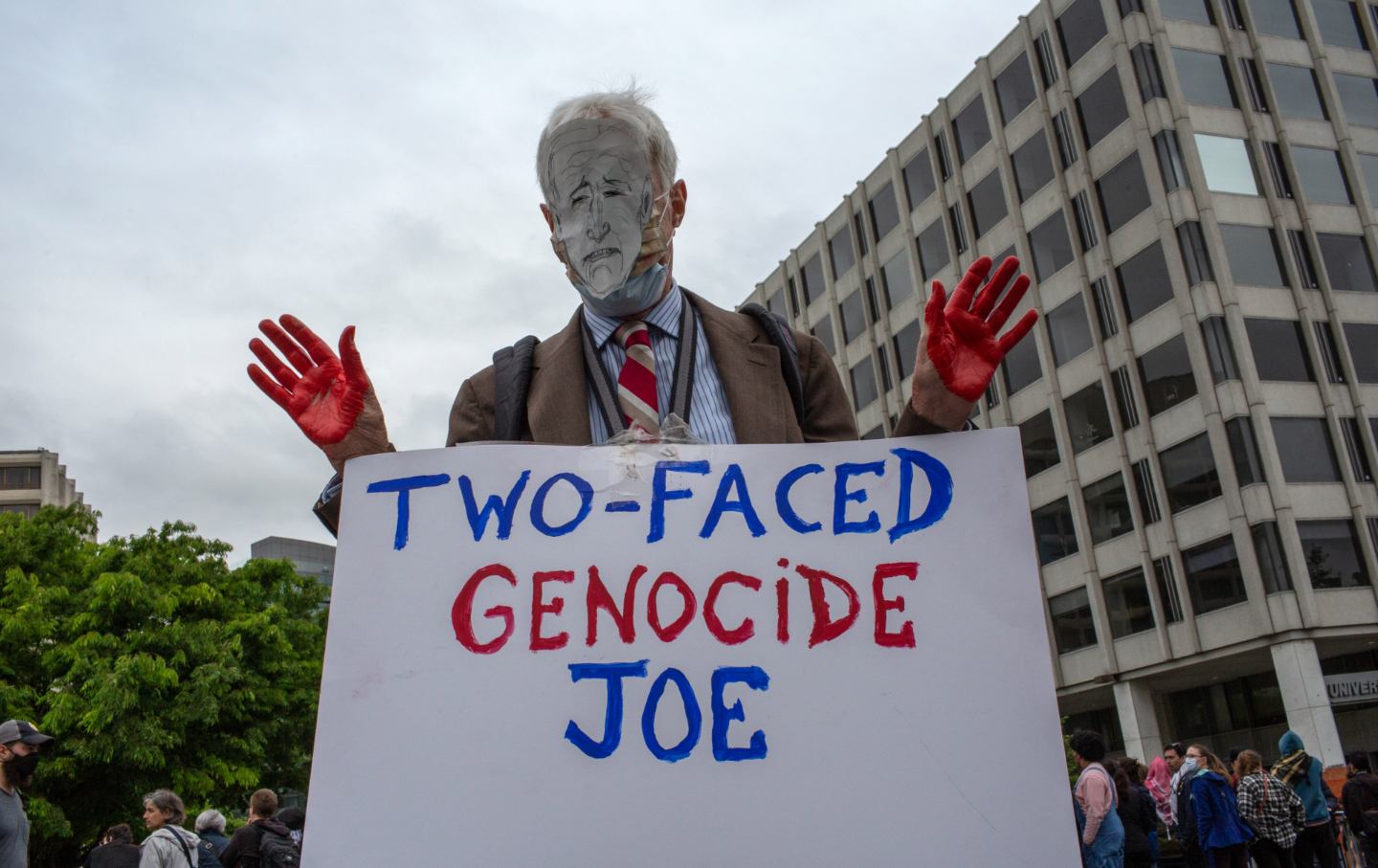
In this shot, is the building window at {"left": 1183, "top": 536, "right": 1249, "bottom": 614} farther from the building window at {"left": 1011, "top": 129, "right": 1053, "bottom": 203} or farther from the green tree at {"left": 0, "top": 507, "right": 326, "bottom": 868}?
the green tree at {"left": 0, "top": 507, "right": 326, "bottom": 868}

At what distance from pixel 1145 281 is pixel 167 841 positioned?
25096 millimetres

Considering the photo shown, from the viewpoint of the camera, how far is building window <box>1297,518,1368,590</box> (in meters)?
23.3

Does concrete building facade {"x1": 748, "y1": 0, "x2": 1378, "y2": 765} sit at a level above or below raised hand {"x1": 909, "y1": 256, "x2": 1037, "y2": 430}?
above

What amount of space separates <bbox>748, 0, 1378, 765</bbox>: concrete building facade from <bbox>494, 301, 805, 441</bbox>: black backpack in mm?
24006

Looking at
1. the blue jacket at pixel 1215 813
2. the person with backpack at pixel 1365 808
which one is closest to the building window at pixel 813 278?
the person with backpack at pixel 1365 808

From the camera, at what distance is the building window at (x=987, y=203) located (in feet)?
104

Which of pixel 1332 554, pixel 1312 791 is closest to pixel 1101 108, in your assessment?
pixel 1332 554

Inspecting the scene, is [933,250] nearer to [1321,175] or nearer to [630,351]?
[1321,175]

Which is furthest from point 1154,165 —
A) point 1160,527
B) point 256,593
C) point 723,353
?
point 723,353

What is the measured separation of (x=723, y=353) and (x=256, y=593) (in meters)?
25.3

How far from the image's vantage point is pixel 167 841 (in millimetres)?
7375

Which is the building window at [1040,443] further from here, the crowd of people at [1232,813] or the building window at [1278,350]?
the crowd of people at [1232,813]

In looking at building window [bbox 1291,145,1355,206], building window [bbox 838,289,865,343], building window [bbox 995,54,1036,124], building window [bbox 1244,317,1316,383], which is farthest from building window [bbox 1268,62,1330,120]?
building window [bbox 838,289,865,343]

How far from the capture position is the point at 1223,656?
24.3m
